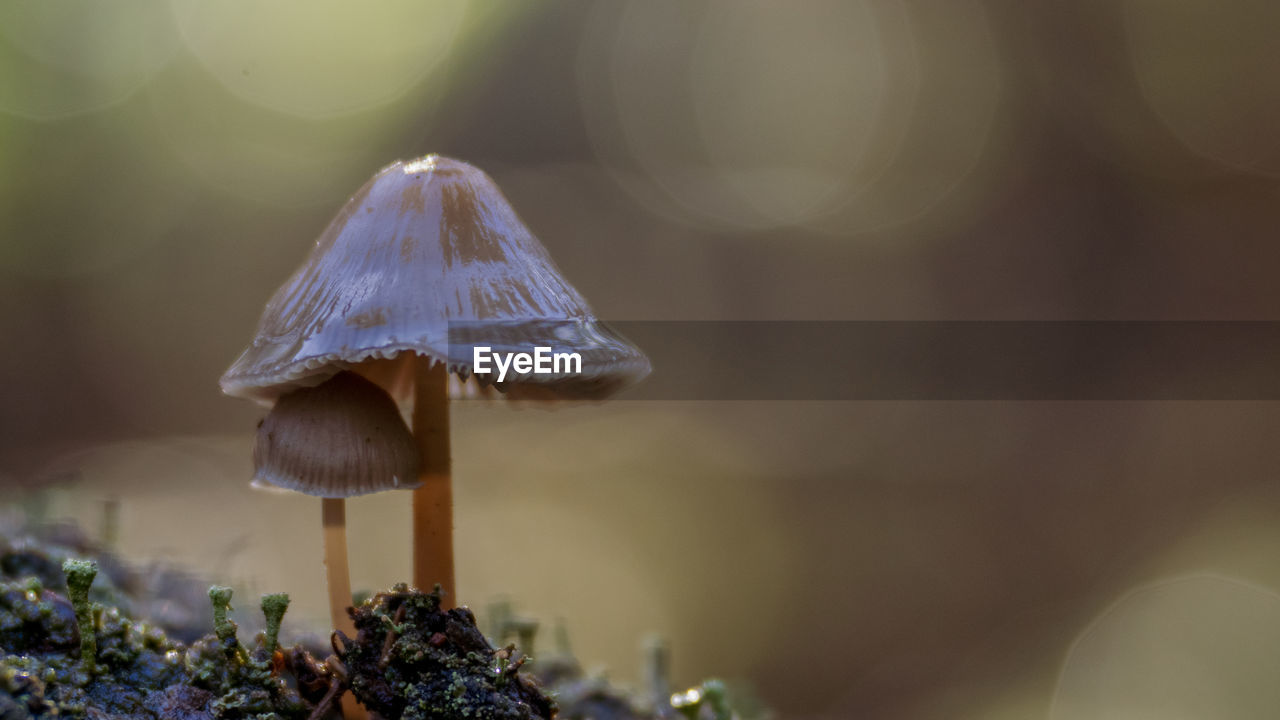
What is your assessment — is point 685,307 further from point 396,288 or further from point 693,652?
point 396,288

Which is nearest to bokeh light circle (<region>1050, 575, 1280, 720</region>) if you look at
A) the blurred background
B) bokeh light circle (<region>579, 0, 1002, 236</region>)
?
the blurred background

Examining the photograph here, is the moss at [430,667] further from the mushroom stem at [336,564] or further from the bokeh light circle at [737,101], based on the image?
the bokeh light circle at [737,101]

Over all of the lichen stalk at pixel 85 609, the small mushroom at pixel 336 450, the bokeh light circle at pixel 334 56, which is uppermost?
the bokeh light circle at pixel 334 56

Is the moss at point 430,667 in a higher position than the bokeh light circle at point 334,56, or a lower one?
lower

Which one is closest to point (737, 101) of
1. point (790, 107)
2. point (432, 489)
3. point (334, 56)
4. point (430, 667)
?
point (790, 107)

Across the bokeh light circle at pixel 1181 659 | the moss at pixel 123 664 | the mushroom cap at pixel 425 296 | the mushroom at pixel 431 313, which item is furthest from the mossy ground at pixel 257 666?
the bokeh light circle at pixel 1181 659

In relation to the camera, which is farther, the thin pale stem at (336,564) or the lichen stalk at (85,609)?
the thin pale stem at (336,564)

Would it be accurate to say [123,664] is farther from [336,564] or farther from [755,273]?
[755,273]

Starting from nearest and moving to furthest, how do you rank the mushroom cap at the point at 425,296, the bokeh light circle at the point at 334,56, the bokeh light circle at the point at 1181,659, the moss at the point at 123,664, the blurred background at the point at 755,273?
1. the moss at the point at 123,664
2. the mushroom cap at the point at 425,296
3. the bokeh light circle at the point at 1181,659
4. the blurred background at the point at 755,273
5. the bokeh light circle at the point at 334,56

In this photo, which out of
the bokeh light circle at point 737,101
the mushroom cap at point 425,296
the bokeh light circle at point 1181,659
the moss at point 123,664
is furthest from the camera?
the bokeh light circle at point 737,101
